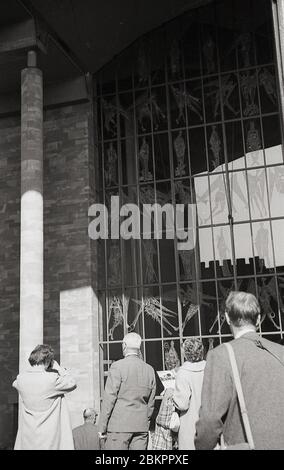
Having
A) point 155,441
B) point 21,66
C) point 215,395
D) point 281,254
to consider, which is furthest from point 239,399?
point 21,66

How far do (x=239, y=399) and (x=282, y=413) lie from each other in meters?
0.21

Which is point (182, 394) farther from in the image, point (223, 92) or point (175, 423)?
point (223, 92)

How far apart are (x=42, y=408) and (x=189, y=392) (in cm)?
117

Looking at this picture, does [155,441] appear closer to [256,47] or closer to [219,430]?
[219,430]

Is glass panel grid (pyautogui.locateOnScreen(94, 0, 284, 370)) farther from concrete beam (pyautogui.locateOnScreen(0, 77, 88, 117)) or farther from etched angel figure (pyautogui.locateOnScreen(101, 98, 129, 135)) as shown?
concrete beam (pyautogui.locateOnScreen(0, 77, 88, 117))

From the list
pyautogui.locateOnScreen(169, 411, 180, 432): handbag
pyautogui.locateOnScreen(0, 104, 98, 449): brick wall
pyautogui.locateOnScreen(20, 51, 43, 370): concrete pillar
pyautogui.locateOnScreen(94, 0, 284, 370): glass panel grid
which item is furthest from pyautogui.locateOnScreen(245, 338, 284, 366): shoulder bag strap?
pyautogui.locateOnScreen(0, 104, 98, 449): brick wall

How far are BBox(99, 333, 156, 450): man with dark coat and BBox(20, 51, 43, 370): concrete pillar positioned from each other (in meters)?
4.37

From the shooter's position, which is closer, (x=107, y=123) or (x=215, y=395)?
(x=215, y=395)

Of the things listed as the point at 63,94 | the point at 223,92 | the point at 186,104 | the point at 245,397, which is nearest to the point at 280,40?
the point at 223,92

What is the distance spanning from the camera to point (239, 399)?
245 cm

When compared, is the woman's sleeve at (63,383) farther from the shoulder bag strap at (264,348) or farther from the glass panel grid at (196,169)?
the glass panel grid at (196,169)

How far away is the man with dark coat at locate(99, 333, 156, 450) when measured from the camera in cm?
440

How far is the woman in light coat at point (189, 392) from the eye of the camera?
421cm

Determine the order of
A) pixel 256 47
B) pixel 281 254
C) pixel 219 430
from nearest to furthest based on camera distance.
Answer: pixel 219 430 → pixel 281 254 → pixel 256 47
